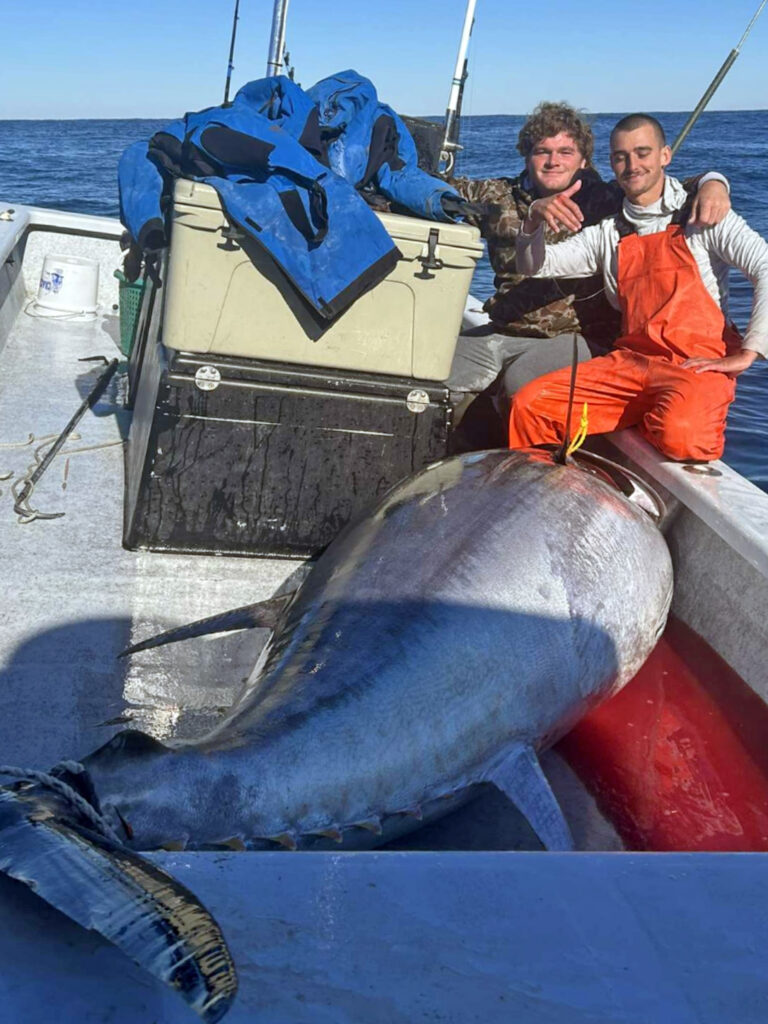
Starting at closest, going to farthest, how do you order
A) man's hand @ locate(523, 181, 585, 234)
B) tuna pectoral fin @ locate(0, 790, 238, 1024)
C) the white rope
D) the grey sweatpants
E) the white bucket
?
tuna pectoral fin @ locate(0, 790, 238, 1024) < the white rope < man's hand @ locate(523, 181, 585, 234) < the grey sweatpants < the white bucket

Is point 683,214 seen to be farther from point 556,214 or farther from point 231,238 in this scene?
point 231,238

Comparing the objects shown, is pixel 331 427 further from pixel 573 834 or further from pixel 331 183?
pixel 573 834

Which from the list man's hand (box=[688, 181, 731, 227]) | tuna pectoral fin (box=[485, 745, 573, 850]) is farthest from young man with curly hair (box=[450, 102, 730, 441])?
tuna pectoral fin (box=[485, 745, 573, 850])

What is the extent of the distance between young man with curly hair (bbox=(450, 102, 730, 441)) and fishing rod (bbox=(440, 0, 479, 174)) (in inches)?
49.2

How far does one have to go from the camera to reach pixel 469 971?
1051 millimetres

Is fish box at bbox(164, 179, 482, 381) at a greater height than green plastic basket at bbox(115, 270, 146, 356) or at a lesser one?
greater

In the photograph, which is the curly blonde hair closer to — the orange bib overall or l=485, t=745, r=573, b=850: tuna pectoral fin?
the orange bib overall

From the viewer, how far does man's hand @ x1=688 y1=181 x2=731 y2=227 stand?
379cm

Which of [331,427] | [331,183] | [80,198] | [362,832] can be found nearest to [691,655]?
[331,427]

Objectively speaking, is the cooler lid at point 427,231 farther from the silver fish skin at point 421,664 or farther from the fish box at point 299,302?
the silver fish skin at point 421,664

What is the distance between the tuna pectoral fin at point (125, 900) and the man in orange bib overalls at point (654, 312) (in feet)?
9.13

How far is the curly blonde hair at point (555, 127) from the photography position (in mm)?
4438

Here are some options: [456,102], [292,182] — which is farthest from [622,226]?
[456,102]

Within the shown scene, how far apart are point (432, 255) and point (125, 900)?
8.30 ft
